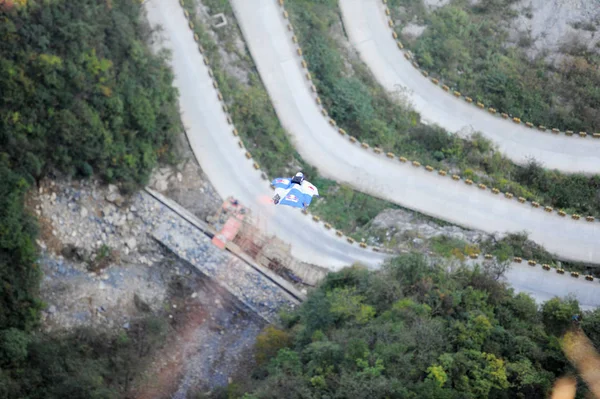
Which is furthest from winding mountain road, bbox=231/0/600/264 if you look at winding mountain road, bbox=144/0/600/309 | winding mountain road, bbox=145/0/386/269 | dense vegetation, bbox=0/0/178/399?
dense vegetation, bbox=0/0/178/399

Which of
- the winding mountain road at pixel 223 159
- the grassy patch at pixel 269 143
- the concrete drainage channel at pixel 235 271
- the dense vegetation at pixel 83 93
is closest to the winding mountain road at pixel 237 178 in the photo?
the winding mountain road at pixel 223 159

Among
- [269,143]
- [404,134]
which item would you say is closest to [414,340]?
[269,143]

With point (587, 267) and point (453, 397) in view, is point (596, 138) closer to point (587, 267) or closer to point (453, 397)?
point (587, 267)

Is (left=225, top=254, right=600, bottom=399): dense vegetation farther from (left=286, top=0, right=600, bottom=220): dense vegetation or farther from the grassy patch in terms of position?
(left=286, top=0, right=600, bottom=220): dense vegetation

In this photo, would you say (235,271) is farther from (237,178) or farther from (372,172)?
(372,172)

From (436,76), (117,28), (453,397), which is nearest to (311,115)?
(436,76)
